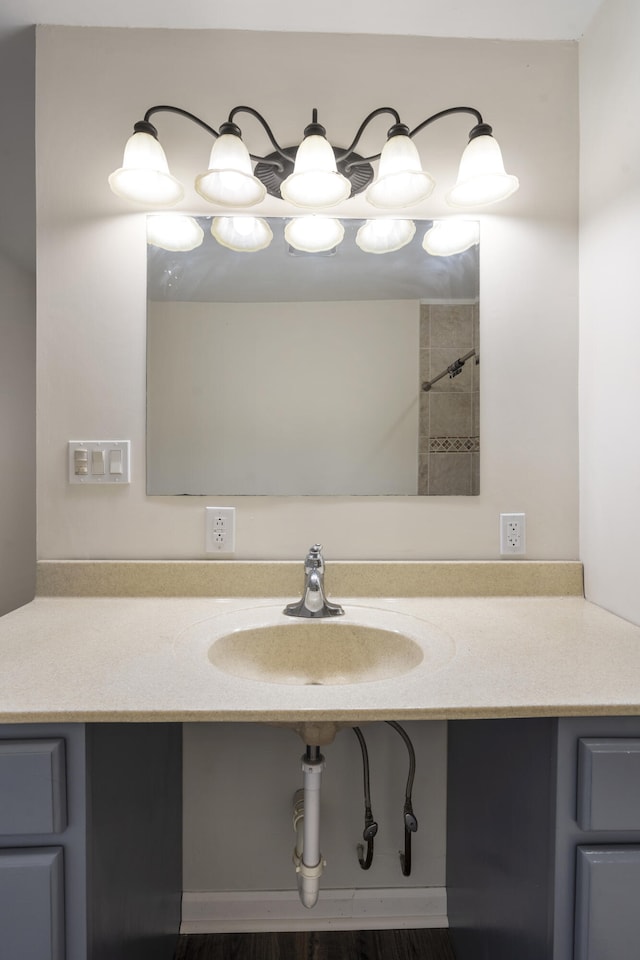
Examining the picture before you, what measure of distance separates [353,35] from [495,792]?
1.84 m

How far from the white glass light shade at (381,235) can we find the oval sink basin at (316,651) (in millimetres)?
956

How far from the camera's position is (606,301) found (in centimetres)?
124

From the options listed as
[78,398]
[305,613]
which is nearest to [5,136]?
[78,398]

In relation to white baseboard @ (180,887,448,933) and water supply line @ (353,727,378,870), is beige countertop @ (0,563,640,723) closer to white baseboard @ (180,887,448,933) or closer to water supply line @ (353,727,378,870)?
water supply line @ (353,727,378,870)

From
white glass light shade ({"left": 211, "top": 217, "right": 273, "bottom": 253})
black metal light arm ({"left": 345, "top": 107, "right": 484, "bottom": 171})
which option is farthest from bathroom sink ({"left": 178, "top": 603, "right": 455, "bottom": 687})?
black metal light arm ({"left": 345, "top": 107, "right": 484, "bottom": 171})

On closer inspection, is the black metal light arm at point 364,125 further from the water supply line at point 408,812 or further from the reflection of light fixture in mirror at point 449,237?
the water supply line at point 408,812

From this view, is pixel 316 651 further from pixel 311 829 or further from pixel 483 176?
pixel 483 176

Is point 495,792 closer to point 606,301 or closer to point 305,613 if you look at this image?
point 305,613

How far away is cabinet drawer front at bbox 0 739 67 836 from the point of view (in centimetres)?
74

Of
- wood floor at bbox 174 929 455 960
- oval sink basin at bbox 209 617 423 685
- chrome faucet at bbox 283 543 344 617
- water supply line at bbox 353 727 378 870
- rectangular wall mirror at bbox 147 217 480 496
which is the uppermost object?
rectangular wall mirror at bbox 147 217 480 496

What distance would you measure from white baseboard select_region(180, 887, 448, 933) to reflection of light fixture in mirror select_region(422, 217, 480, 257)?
5.78 feet

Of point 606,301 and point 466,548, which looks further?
point 466,548

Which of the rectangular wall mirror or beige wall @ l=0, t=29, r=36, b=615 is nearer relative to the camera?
the rectangular wall mirror

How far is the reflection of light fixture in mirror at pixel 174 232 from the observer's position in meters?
1.34
